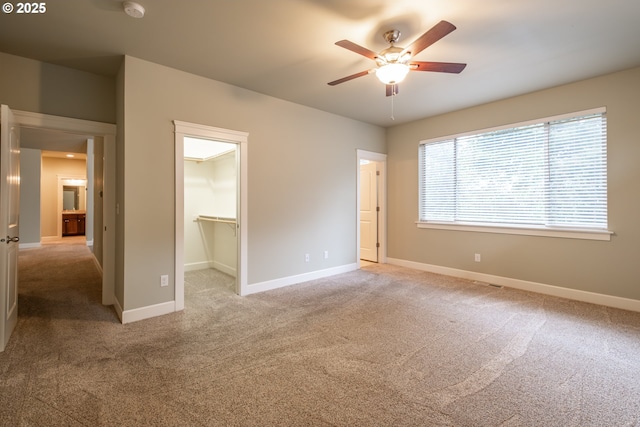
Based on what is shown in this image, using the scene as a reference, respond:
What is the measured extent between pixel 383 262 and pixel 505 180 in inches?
104

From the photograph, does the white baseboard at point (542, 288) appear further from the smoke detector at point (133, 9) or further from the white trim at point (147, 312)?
the smoke detector at point (133, 9)

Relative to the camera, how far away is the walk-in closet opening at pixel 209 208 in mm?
5027

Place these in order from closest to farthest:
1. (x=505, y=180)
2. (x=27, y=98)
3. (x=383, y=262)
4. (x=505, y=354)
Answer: (x=505, y=354)
(x=27, y=98)
(x=505, y=180)
(x=383, y=262)

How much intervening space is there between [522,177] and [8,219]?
5.92 m

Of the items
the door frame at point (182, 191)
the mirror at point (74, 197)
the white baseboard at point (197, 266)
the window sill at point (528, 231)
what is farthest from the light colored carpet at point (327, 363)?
the mirror at point (74, 197)

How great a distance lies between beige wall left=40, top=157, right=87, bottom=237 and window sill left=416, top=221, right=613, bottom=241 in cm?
1146

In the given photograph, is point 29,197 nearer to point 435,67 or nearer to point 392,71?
point 392,71

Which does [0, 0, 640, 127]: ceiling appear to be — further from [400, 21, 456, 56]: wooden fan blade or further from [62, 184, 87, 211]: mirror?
[62, 184, 87, 211]: mirror

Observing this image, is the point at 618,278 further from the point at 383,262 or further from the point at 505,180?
the point at 383,262

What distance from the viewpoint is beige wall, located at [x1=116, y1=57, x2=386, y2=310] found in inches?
119

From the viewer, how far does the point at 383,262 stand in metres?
5.90

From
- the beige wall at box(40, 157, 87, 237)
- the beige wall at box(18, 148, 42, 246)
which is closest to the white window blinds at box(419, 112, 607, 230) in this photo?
the beige wall at box(18, 148, 42, 246)

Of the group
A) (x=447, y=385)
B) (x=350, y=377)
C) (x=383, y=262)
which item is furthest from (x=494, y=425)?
(x=383, y=262)

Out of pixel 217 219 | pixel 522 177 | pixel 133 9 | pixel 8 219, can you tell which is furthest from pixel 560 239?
pixel 8 219
